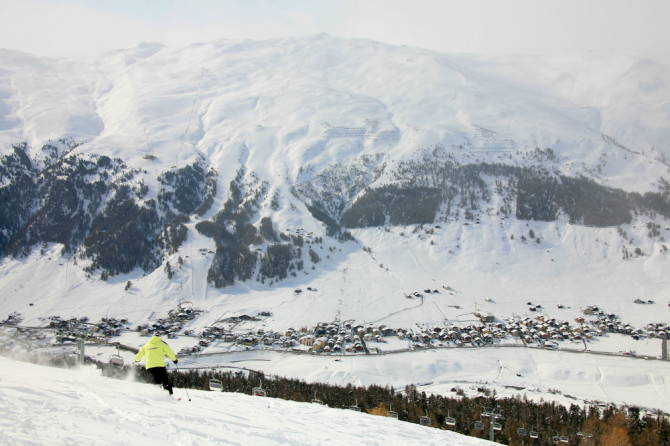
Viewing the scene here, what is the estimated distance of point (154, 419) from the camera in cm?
1407

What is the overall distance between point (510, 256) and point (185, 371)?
93.5 m

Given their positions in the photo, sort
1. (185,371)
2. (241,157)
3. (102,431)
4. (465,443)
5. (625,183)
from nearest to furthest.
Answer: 1. (102,431)
2. (465,443)
3. (185,371)
4. (625,183)
5. (241,157)

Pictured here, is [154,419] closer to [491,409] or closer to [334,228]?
Answer: [491,409]

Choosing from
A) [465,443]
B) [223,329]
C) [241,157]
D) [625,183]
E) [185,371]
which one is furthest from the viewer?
[241,157]

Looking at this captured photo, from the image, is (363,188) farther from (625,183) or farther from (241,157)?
(625,183)

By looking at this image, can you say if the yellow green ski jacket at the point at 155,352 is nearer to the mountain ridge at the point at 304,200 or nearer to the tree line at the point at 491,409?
the tree line at the point at 491,409

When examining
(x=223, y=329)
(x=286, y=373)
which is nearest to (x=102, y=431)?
(x=286, y=373)

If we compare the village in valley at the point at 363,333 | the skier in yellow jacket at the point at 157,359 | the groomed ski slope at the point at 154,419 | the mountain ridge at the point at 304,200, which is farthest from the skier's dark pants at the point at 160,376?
the mountain ridge at the point at 304,200

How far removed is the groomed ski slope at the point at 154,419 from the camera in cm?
1208

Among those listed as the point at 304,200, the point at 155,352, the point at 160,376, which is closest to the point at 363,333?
the point at 304,200

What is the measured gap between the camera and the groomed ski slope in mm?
12077

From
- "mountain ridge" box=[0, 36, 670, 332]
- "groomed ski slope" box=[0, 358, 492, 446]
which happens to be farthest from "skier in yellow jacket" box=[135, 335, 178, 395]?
"mountain ridge" box=[0, 36, 670, 332]

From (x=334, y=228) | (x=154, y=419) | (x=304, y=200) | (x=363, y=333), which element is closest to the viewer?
(x=154, y=419)

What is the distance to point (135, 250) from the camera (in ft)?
440
